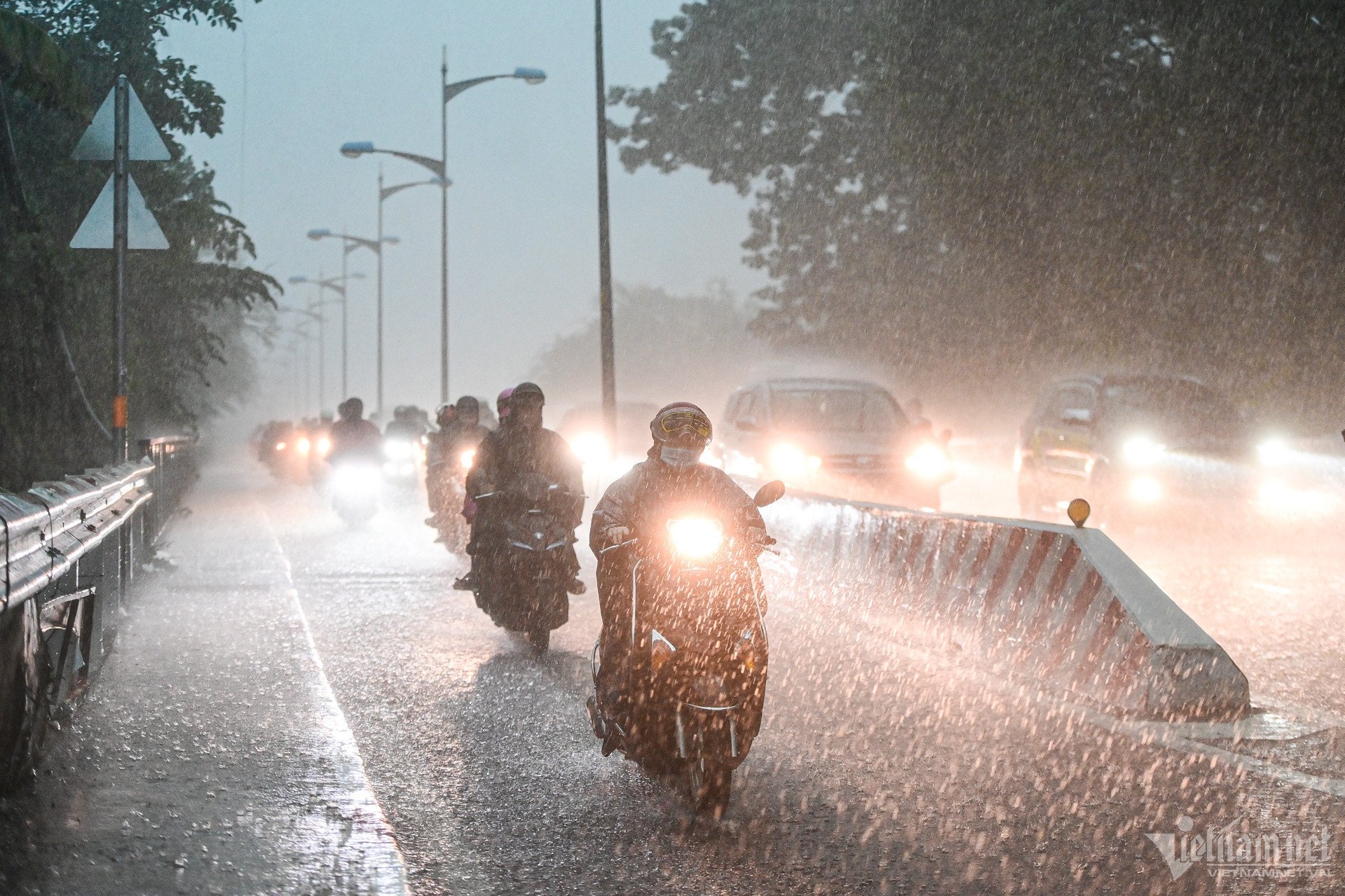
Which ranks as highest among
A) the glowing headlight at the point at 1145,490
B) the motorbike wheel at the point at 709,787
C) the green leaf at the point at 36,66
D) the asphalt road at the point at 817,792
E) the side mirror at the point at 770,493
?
the green leaf at the point at 36,66

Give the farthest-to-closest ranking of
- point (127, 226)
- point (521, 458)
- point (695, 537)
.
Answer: point (127, 226)
point (521, 458)
point (695, 537)

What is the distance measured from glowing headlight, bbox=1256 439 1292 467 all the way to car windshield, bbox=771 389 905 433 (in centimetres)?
421

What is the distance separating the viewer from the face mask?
248 inches

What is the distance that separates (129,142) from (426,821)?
8.06m

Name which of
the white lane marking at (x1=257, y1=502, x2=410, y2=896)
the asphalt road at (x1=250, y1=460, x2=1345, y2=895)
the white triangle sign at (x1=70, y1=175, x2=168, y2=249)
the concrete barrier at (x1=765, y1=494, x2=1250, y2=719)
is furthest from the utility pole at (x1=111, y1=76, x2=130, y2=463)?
the concrete barrier at (x1=765, y1=494, x2=1250, y2=719)

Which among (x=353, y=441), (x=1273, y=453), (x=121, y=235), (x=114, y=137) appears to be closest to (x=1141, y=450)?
(x=1273, y=453)

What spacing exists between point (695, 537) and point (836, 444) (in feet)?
42.7

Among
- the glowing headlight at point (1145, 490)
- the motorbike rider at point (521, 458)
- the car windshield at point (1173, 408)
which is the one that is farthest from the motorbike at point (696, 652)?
the car windshield at point (1173, 408)

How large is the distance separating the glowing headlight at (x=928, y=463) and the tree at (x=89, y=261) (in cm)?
910

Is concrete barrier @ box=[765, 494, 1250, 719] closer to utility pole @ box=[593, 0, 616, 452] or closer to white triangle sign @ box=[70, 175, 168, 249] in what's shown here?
white triangle sign @ box=[70, 175, 168, 249]

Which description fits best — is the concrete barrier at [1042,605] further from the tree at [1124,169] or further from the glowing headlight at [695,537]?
the tree at [1124,169]

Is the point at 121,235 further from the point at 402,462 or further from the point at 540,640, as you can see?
the point at 402,462

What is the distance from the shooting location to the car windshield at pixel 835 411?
1952 centimetres

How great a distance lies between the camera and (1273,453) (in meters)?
17.5
